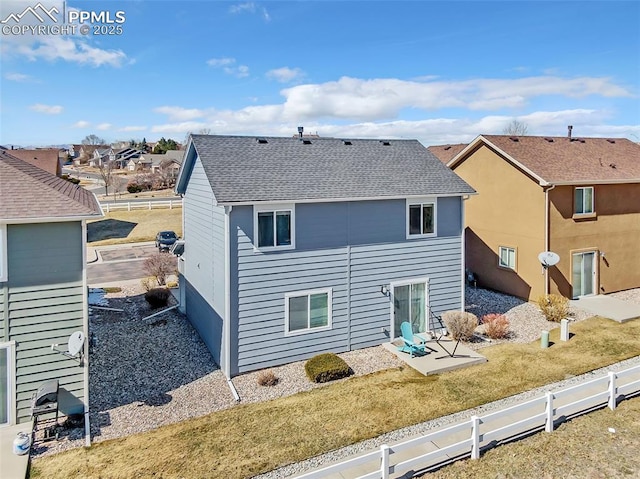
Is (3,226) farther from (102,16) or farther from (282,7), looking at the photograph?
(282,7)

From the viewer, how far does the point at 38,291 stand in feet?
30.6

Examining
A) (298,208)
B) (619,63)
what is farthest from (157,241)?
(619,63)

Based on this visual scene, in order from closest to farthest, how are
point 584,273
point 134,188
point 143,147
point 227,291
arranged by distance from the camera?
point 227,291
point 584,273
point 134,188
point 143,147

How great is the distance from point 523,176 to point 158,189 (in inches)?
2043

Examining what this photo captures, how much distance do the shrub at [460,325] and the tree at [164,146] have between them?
89279mm

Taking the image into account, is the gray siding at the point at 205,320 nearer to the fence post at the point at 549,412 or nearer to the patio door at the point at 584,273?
the fence post at the point at 549,412

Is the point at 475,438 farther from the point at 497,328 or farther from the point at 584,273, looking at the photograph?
the point at 584,273

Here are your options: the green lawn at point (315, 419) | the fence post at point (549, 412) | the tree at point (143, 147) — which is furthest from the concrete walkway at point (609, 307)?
the tree at point (143, 147)

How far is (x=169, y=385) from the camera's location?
11.3m

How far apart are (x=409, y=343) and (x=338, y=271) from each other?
10.2 feet

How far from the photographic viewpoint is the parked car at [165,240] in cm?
3072

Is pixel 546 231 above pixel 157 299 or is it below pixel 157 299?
above

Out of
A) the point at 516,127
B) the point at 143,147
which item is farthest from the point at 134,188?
the point at 143,147

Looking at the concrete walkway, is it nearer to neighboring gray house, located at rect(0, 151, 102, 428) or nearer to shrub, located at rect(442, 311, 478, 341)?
shrub, located at rect(442, 311, 478, 341)
